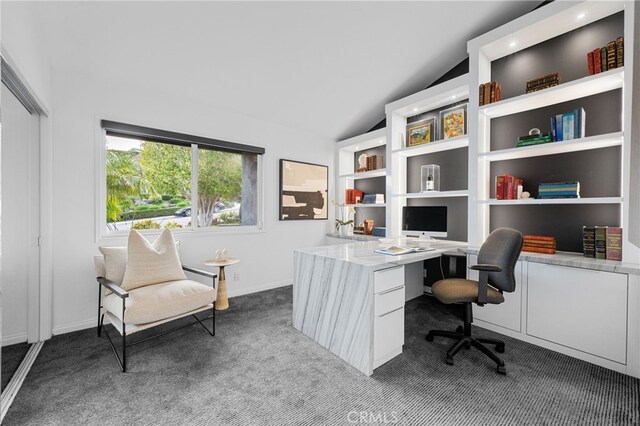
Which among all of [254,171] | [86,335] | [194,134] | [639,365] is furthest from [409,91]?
[86,335]

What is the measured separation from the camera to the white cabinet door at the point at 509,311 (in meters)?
2.47

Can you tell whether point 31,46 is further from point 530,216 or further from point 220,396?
point 530,216

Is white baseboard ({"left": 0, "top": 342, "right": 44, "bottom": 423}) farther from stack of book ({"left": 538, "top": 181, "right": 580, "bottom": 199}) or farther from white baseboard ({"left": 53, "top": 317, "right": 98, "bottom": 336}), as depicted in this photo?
stack of book ({"left": 538, "top": 181, "right": 580, "bottom": 199})

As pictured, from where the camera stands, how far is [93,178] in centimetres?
272

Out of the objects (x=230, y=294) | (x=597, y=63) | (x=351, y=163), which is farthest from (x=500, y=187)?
(x=230, y=294)

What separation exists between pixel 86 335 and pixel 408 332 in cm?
306

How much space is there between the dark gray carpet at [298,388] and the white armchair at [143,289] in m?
0.23

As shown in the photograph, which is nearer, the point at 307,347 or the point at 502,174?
the point at 307,347

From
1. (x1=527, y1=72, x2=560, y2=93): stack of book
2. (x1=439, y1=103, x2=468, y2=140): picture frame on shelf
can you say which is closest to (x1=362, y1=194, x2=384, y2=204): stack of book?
(x1=439, y1=103, x2=468, y2=140): picture frame on shelf

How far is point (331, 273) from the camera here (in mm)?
2230

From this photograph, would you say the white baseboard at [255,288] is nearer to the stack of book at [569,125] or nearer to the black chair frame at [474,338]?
the black chair frame at [474,338]

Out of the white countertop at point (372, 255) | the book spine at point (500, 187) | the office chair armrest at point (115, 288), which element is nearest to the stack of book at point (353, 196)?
the white countertop at point (372, 255)

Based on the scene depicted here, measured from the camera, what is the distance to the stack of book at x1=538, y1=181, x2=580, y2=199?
242 cm

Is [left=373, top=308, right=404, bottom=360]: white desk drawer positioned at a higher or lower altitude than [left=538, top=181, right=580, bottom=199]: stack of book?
lower
